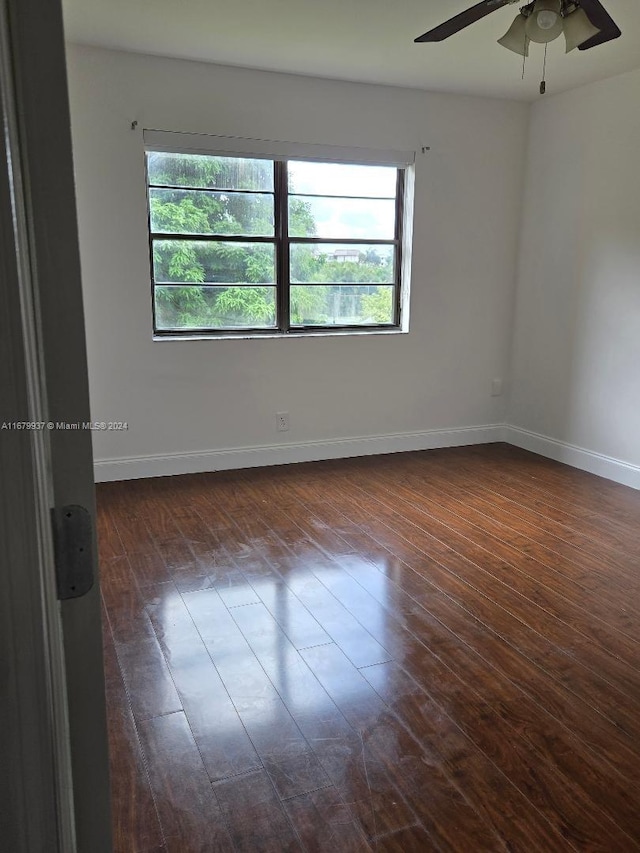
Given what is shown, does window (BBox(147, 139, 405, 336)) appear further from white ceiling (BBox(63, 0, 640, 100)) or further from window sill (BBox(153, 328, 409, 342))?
white ceiling (BBox(63, 0, 640, 100))

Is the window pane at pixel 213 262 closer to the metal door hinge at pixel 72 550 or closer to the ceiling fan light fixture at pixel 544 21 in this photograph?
the ceiling fan light fixture at pixel 544 21

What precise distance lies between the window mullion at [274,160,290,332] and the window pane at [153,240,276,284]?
0.18 ft

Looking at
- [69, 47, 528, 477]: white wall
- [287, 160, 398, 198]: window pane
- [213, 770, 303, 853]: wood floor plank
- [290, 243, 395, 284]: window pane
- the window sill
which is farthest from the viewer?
[290, 243, 395, 284]: window pane

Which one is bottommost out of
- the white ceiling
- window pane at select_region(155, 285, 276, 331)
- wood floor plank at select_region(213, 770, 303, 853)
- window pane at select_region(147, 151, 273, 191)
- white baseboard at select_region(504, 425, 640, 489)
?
wood floor plank at select_region(213, 770, 303, 853)

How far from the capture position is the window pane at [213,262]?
13.6 ft

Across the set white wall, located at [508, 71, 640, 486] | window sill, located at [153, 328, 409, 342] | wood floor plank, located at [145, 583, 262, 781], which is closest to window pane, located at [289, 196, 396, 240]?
window sill, located at [153, 328, 409, 342]

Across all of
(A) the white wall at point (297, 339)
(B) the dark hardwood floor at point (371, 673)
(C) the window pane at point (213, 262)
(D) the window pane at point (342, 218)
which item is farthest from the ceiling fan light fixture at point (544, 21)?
(B) the dark hardwood floor at point (371, 673)

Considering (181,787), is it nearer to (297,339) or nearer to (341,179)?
(297,339)

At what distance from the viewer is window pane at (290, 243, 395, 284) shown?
14.7ft

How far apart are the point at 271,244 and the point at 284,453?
140cm

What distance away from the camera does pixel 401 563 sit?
3080mm

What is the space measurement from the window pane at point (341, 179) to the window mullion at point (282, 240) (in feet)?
0.21

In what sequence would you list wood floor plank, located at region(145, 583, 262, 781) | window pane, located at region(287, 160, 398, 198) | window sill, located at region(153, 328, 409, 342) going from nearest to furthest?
wood floor plank, located at region(145, 583, 262, 781) → window sill, located at region(153, 328, 409, 342) → window pane, located at region(287, 160, 398, 198)

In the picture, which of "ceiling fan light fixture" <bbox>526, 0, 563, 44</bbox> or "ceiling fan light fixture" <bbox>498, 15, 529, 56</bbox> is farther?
"ceiling fan light fixture" <bbox>498, 15, 529, 56</bbox>
